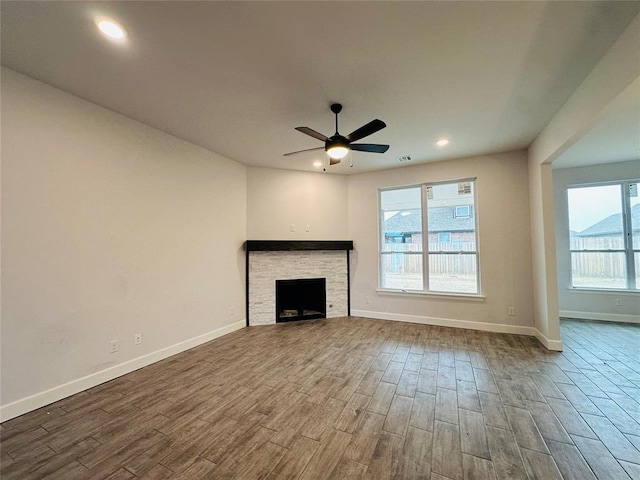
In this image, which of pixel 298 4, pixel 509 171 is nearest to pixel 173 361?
pixel 298 4

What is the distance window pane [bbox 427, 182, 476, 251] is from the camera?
175 inches

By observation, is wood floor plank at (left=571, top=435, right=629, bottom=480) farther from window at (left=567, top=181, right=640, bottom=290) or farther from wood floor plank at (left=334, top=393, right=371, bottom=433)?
window at (left=567, top=181, right=640, bottom=290)

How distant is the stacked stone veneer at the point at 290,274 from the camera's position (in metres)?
4.64

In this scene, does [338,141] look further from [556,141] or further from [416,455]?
[416,455]

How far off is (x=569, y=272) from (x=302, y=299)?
5.14 m

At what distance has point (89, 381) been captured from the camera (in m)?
2.57

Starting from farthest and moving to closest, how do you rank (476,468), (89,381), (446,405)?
(89,381) → (446,405) → (476,468)

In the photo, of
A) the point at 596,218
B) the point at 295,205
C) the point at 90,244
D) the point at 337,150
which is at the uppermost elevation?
the point at 337,150

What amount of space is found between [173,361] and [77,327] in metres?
1.08

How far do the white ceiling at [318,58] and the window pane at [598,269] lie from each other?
3.30m

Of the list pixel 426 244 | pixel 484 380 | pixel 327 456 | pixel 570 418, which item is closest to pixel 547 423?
pixel 570 418

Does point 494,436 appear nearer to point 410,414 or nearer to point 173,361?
point 410,414

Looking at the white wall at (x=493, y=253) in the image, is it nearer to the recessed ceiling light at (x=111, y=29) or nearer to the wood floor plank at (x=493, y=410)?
the wood floor plank at (x=493, y=410)

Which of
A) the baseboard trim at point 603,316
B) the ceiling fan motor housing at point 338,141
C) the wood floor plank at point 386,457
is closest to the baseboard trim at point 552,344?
the baseboard trim at point 603,316
